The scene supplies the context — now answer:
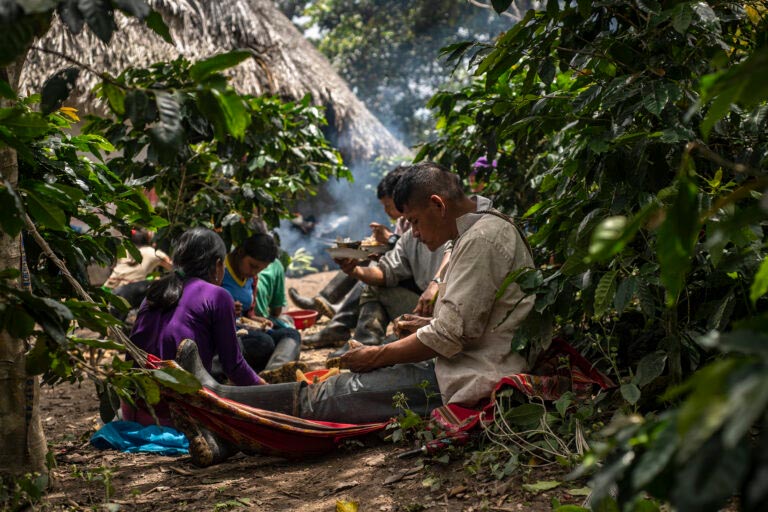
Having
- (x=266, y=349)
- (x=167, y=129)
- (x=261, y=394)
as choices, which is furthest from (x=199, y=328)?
(x=167, y=129)

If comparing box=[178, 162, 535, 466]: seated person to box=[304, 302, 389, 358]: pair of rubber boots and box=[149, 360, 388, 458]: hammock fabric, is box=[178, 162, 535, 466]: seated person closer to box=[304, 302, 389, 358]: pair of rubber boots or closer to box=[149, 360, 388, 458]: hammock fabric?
box=[149, 360, 388, 458]: hammock fabric

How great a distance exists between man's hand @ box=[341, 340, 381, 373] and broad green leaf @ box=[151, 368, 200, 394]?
123cm

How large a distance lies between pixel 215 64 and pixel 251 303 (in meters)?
3.74

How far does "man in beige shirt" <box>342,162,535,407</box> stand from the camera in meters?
2.88

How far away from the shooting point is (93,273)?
660 cm

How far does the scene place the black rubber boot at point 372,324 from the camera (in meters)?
5.11

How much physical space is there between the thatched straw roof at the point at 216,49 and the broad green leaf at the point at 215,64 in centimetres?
474

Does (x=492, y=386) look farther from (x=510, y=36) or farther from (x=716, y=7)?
(x=716, y=7)

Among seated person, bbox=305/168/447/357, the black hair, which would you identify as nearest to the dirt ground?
the black hair

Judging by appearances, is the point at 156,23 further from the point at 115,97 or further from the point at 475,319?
the point at 475,319

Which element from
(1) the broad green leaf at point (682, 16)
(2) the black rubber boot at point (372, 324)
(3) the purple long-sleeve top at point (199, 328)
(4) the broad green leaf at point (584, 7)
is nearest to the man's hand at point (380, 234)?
(2) the black rubber boot at point (372, 324)

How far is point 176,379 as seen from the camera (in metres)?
2.02

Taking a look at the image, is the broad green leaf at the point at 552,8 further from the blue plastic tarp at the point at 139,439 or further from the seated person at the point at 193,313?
the blue plastic tarp at the point at 139,439

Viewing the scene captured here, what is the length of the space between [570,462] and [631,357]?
0.88m
